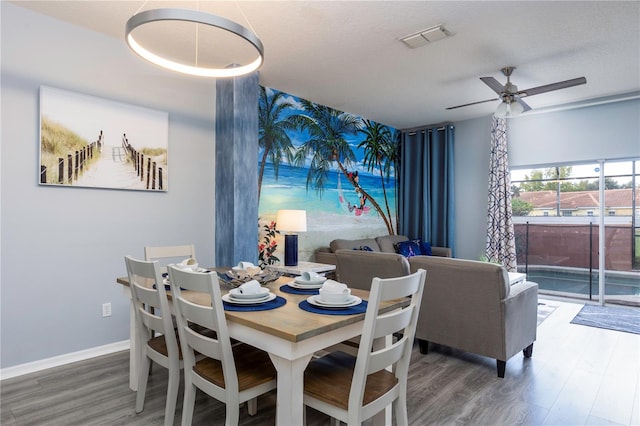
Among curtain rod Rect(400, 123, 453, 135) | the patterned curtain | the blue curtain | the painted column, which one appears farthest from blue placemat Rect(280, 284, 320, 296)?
curtain rod Rect(400, 123, 453, 135)

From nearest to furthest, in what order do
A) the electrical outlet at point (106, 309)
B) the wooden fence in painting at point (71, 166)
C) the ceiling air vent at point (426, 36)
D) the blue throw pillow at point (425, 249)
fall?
the wooden fence in painting at point (71, 166), the ceiling air vent at point (426, 36), the electrical outlet at point (106, 309), the blue throw pillow at point (425, 249)

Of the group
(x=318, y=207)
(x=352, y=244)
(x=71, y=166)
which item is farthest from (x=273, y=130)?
(x=71, y=166)

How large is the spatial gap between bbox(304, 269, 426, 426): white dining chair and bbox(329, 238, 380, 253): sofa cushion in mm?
2888

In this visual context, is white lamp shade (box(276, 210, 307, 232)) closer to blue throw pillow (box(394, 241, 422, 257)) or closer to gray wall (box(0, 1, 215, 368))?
gray wall (box(0, 1, 215, 368))

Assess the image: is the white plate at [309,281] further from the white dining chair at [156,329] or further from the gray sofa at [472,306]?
the gray sofa at [472,306]

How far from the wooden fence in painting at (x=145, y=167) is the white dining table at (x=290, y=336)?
6.91 feet

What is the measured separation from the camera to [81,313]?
2.87m

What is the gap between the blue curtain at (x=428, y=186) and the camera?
5.75 meters

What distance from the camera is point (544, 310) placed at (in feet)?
14.7

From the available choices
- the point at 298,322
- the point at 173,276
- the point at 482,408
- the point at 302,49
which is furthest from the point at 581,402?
the point at 302,49

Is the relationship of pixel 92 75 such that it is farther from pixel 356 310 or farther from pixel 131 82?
pixel 356 310

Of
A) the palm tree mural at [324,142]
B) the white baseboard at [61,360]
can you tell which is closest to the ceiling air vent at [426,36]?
the palm tree mural at [324,142]

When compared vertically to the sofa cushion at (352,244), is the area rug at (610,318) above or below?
below

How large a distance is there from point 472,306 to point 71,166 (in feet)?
10.5
